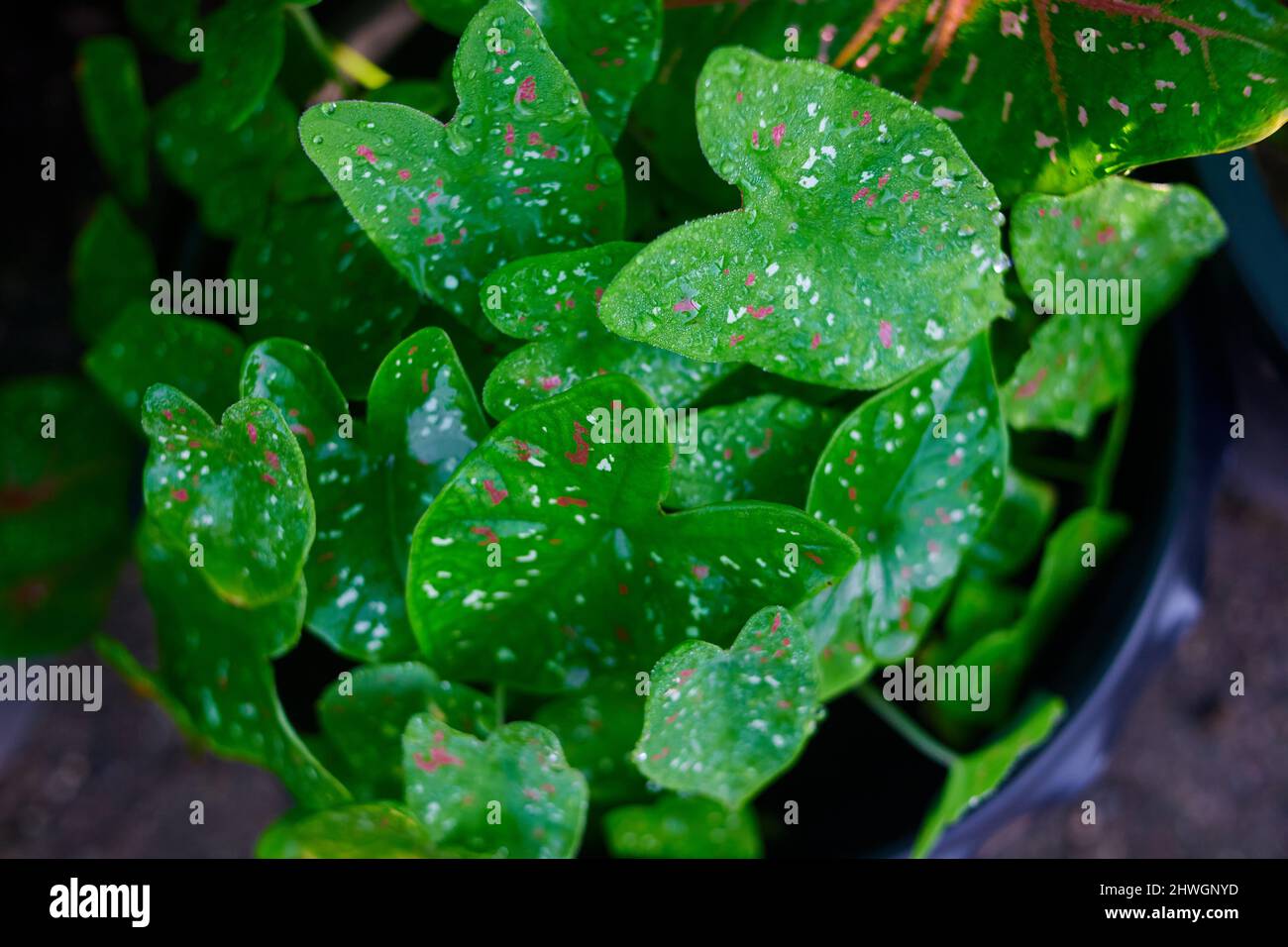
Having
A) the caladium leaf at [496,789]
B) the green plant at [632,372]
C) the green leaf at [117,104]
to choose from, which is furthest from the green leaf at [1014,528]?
the green leaf at [117,104]

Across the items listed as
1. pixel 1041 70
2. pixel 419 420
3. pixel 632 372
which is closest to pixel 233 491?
pixel 419 420

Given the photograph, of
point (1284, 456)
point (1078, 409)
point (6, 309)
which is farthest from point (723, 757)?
point (6, 309)

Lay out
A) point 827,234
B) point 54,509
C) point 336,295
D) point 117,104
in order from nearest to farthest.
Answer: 1. point 827,234
2. point 336,295
3. point 117,104
4. point 54,509

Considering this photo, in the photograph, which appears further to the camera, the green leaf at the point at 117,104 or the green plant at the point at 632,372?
the green leaf at the point at 117,104

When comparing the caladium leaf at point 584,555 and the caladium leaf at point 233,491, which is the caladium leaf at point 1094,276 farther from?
the caladium leaf at point 233,491

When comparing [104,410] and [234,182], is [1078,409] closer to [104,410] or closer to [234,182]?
[234,182]

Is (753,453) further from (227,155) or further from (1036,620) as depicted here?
(227,155)
